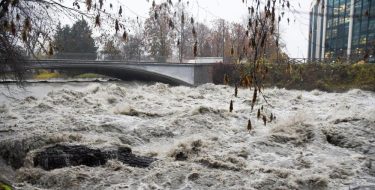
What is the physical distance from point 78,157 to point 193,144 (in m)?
2.93

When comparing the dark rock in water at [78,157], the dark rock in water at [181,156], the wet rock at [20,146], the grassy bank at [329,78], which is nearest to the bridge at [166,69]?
the grassy bank at [329,78]

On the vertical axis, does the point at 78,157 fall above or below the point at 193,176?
above

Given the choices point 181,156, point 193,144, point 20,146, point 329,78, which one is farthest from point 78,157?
point 329,78

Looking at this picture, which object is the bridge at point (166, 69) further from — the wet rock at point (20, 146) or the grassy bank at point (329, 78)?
the wet rock at point (20, 146)

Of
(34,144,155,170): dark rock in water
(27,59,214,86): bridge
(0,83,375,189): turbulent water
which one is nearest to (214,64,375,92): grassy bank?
(27,59,214,86): bridge

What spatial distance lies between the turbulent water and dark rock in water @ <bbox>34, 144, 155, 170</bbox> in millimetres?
229

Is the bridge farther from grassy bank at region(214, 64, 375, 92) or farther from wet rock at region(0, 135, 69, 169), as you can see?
wet rock at region(0, 135, 69, 169)

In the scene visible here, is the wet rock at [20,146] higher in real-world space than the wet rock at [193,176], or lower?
higher

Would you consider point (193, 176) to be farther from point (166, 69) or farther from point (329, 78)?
point (166, 69)

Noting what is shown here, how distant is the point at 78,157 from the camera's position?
324 inches

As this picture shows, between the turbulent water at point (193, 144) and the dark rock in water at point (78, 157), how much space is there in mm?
229

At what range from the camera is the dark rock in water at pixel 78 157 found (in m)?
7.99

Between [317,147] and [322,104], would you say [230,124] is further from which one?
[322,104]

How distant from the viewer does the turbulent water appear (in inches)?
295
